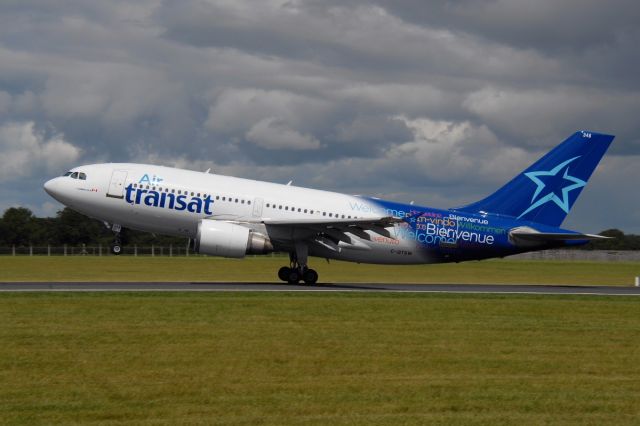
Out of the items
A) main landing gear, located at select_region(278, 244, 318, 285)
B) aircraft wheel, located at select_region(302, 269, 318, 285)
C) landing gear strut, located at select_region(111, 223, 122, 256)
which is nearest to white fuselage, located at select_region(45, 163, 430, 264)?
landing gear strut, located at select_region(111, 223, 122, 256)

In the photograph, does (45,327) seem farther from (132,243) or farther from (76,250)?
(132,243)

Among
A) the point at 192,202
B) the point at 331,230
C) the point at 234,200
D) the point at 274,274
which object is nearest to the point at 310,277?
the point at 331,230

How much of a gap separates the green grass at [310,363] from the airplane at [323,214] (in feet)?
30.7

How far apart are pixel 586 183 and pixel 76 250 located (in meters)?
67.4

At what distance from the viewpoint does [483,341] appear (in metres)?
19.5

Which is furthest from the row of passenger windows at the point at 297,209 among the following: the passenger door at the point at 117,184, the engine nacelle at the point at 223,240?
the passenger door at the point at 117,184

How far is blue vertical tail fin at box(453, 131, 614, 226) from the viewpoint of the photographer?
39.8 meters

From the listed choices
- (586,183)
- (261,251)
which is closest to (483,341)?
(261,251)

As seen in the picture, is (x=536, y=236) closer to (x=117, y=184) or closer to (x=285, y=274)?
(x=285, y=274)

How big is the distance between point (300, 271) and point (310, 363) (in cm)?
2121

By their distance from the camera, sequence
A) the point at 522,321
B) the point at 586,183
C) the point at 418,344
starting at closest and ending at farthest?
the point at 418,344 → the point at 522,321 → the point at 586,183

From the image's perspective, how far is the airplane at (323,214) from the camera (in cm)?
3562

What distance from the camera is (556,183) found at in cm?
3991

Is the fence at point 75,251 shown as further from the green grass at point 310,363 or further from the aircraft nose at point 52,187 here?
the green grass at point 310,363
